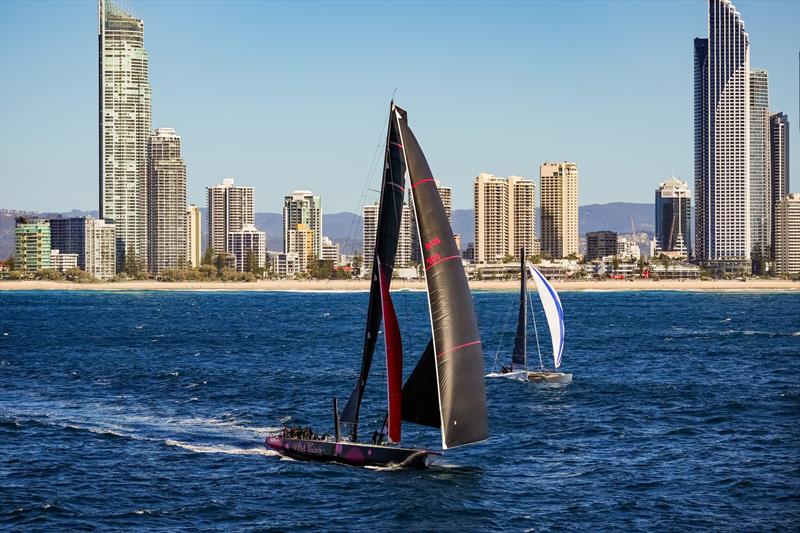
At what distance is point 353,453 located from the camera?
4859cm

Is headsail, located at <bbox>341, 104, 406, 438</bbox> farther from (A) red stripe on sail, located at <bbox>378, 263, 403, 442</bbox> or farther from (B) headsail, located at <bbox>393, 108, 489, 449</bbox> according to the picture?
(B) headsail, located at <bbox>393, 108, 489, 449</bbox>

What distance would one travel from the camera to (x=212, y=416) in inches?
2606

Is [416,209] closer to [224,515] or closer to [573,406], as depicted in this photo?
[224,515]

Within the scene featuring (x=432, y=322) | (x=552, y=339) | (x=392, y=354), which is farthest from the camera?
(x=552, y=339)

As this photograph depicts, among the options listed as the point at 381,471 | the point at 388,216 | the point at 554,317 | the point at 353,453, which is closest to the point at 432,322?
the point at 388,216

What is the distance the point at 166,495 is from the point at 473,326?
1416cm

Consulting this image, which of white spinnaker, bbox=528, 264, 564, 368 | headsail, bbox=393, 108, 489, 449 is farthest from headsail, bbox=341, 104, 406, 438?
white spinnaker, bbox=528, 264, 564, 368

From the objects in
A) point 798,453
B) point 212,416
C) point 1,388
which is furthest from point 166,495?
point 1,388

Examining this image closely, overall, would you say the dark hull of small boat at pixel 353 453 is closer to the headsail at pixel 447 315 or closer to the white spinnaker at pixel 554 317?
the headsail at pixel 447 315

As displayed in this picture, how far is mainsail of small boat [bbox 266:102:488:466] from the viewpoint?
44188mm

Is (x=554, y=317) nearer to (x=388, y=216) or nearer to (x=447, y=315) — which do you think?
(x=388, y=216)

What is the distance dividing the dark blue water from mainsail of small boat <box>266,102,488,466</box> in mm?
2690

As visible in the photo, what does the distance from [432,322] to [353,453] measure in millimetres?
8093

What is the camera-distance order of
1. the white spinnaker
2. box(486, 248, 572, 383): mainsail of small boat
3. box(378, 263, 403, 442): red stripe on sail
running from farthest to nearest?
the white spinnaker < box(486, 248, 572, 383): mainsail of small boat < box(378, 263, 403, 442): red stripe on sail
